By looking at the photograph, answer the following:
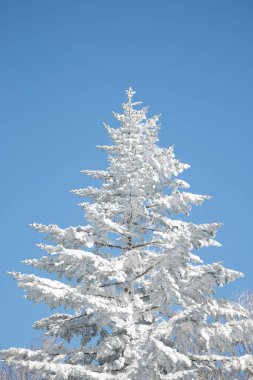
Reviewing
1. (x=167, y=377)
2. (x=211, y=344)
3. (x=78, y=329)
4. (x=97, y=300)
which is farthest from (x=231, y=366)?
(x=78, y=329)

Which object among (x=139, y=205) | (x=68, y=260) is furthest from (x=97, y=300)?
(x=139, y=205)

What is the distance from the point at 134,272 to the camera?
12375 millimetres

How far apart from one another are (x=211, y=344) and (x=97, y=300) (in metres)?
2.95

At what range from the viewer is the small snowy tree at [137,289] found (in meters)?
9.38

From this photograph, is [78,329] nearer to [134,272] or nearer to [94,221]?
[134,272]

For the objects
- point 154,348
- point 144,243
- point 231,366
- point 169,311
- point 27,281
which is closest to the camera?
point 154,348

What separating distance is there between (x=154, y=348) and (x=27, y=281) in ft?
13.5

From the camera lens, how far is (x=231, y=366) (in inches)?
378

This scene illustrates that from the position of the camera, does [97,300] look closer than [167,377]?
No

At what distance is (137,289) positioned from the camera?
1318 centimetres

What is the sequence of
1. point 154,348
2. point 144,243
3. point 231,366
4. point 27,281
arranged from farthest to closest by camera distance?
point 144,243 → point 27,281 → point 231,366 → point 154,348

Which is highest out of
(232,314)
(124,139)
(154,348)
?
(124,139)

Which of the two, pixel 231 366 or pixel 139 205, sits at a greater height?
pixel 139 205

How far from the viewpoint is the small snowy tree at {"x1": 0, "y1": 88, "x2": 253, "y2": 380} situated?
30.8 ft
